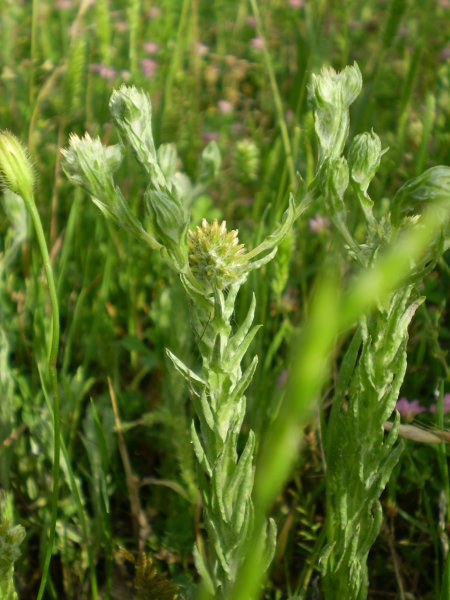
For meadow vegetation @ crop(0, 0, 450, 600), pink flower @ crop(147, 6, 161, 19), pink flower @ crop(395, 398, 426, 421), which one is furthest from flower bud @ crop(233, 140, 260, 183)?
pink flower @ crop(147, 6, 161, 19)

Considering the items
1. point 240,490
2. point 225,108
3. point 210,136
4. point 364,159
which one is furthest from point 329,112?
point 225,108

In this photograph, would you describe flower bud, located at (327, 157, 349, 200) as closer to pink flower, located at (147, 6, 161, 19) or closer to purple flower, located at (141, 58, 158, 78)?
purple flower, located at (141, 58, 158, 78)

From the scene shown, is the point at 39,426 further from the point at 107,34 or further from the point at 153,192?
the point at 107,34

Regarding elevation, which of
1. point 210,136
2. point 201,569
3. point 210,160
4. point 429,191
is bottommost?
point 201,569

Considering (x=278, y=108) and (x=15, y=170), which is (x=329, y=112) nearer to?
(x=15, y=170)

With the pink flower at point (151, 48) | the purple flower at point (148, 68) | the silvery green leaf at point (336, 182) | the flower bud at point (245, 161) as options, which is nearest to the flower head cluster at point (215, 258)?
the silvery green leaf at point (336, 182)

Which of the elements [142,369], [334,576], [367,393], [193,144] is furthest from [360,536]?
[193,144]

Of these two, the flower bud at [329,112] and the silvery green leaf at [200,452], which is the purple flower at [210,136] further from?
the silvery green leaf at [200,452]
